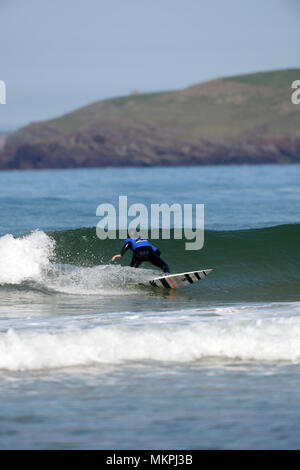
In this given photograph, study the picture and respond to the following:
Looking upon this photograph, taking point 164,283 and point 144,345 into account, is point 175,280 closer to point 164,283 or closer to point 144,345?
point 164,283

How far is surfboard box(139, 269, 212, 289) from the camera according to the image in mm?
13586

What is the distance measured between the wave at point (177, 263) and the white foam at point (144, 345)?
4.52 m

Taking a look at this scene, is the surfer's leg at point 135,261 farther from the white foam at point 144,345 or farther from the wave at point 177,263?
the white foam at point 144,345

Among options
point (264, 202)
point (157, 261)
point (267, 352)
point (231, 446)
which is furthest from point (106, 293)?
point (264, 202)

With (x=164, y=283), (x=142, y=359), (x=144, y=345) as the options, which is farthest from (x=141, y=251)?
(x=142, y=359)

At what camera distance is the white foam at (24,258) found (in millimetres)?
15445

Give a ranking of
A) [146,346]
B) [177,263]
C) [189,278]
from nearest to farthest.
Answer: [146,346], [189,278], [177,263]

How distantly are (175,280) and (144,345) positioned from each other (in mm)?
5532

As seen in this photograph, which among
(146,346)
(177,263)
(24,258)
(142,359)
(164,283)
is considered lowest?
(142,359)

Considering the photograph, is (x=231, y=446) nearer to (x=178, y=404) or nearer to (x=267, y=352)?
(x=178, y=404)

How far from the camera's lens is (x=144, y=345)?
8.27 metres

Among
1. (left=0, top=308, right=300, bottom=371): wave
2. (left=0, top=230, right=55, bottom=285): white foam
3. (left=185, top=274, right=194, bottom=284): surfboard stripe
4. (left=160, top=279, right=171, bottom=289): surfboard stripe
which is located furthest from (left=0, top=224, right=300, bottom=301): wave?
(left=0, top=308, right=300, bottom=371): wave

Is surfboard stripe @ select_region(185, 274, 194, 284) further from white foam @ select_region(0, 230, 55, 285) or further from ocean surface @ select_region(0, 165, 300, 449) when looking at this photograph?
white foam @ select_region(0, 230, 55, 285)
